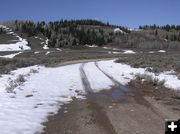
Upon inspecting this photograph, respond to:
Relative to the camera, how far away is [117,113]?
11.2 m

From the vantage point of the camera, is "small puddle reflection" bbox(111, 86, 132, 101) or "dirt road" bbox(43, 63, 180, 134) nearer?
"dirt road" bbox(43, 63, 180, 134)

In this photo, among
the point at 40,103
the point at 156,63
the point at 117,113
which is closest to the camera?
the point at 117,113

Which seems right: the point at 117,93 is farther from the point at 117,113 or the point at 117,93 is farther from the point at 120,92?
the point at 117,113

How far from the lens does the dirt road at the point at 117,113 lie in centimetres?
906

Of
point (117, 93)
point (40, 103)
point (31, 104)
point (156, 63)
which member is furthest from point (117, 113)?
point (156, 63)

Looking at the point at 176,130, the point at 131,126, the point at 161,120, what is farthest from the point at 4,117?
the point at 176,130

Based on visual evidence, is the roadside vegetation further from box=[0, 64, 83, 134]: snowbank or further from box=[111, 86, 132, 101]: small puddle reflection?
box=[0, 64, 83, 134]: snowbank

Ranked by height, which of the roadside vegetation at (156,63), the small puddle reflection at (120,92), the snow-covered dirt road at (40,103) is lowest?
the roadside vegetation at (156,63)

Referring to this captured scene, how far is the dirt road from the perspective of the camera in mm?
9062

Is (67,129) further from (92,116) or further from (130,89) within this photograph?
(130,89)

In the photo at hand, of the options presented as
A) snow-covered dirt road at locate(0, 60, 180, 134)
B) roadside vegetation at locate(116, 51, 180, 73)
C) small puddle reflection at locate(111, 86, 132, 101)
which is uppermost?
snow-covered dirt road at locate(0, 60, 180, 134)

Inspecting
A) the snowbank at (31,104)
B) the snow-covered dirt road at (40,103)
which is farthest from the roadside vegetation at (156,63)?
the snowbank at (31,104)

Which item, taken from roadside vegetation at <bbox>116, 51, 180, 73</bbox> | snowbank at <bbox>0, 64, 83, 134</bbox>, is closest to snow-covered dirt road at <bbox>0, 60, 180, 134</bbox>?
snowbank at <bbox>0, 64, 83, 134</bbox>

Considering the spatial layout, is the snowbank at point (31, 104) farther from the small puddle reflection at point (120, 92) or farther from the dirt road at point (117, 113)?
the small puddle reflection at point (120, 92)
